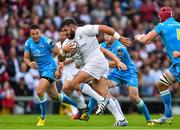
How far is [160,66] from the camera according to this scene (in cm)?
3006

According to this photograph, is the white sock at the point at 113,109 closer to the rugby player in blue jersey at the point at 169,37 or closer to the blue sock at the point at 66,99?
the rugby player in blue jersey at the point at 169,37

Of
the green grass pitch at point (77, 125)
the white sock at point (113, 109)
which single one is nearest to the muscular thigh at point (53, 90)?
the green grass pitch at point (77, 125)

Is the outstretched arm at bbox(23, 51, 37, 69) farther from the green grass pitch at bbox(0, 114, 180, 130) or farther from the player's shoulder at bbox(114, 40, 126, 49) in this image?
the player's shoulder at bbox(114, 40, 126, 49)

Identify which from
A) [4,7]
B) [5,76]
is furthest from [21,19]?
[5,76]

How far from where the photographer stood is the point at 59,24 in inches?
1184

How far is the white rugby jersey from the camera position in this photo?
17.9m

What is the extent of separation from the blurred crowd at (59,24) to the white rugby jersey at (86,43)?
9391 mm

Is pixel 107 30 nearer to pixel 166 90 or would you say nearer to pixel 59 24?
pixel 166 90

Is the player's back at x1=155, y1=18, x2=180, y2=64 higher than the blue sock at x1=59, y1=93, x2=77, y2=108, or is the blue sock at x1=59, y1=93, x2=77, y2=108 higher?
the player's back at x1=155, y1=18, x2=180, y2=64

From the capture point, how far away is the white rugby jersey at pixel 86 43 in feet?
58.9

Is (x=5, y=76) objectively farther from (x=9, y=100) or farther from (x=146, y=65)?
(x=146, y=65)

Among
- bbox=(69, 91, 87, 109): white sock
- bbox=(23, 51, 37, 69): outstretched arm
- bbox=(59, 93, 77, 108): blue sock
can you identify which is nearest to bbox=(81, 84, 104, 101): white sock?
bbox=(69, 91, 87, 109): white sock

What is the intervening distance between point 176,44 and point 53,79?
368 cm

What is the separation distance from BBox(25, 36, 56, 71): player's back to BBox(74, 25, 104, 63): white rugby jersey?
239 centimetres
